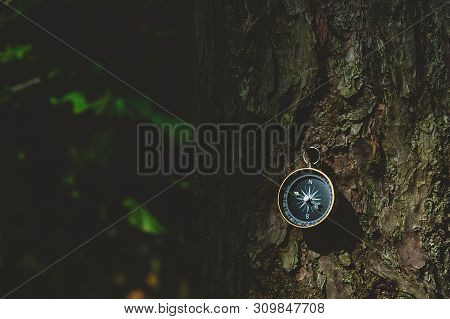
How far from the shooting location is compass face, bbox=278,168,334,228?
2.23m

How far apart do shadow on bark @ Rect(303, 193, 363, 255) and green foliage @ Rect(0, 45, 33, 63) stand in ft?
7.85

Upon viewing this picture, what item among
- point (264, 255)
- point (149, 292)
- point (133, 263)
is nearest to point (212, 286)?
point (264, 255)

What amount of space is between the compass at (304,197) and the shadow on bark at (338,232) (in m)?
0.04

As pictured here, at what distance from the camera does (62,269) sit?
14.8 ft

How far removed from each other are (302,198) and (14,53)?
7.64 ft

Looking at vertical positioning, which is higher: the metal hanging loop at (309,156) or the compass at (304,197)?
the metal hanging loop at (309,156)

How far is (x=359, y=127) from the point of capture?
218 centimetres

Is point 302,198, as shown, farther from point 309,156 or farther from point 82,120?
point 82,120

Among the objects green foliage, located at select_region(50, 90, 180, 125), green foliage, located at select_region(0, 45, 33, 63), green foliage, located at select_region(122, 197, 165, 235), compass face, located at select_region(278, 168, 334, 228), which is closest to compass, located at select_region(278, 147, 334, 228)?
compass face, located at select_region(278, 168, 334, 228)

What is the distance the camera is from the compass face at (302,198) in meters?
2.23

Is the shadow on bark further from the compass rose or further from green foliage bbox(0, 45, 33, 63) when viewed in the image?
green foliage bbox(0, 45, 33, 63)

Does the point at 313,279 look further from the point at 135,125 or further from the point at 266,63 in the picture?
the point at 135,125

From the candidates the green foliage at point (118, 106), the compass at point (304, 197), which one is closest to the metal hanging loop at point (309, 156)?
the compass at point (304, 197)

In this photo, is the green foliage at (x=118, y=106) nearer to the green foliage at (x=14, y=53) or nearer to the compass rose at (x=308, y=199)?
the green foliage at (x=14, y=53)
